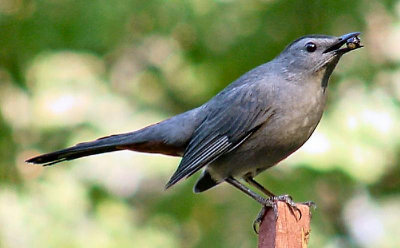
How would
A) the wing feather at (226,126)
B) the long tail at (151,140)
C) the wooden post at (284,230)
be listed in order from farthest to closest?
the long tail at (151,140)
the wing feather at (226,126)
the wooden post at (284,230)

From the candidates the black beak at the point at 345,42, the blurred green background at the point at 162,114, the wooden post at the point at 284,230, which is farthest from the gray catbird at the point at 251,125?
the blurred green background at the point at 162,114

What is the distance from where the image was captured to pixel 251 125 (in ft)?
15.8

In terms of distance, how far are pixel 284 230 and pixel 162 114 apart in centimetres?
301

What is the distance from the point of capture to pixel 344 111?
6270 millimetres

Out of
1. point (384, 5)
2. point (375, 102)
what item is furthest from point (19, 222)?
point (384, 5)

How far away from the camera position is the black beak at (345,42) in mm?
4625

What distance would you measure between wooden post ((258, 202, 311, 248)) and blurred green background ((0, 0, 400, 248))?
2.27 metres

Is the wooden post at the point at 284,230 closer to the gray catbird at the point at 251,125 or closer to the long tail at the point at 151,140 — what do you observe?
the gray catbird at the point at 251,125

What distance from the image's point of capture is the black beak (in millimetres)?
4625

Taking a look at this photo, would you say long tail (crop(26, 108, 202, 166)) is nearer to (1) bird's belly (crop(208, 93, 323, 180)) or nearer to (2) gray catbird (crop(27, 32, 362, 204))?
(2) gray catbird (crop(27, 32, 362, 204))

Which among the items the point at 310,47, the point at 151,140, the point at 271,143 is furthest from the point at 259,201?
the point at 310,47

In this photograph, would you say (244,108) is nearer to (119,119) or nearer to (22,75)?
(119,119)

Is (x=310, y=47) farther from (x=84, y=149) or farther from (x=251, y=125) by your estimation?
(x=84, y=149)

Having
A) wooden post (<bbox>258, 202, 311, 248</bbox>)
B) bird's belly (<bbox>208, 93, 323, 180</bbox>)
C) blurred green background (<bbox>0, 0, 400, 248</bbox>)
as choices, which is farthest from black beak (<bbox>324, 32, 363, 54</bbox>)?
blurred green background (<bbox>0, 0, 400, 248</bbox>)
